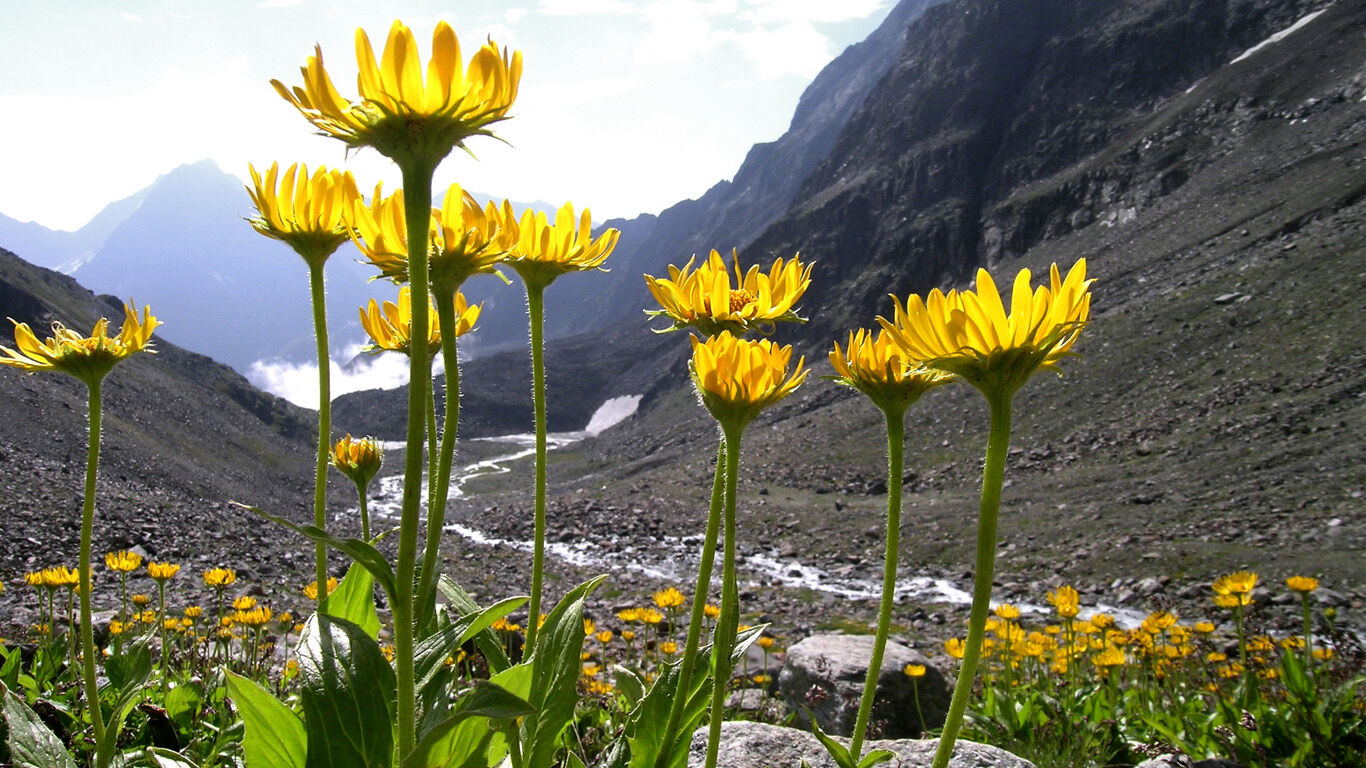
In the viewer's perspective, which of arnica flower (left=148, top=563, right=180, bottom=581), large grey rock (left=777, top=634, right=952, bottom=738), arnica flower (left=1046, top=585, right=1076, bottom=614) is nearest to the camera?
arnica flower (left=148, top=563, right=180, bottom=581)

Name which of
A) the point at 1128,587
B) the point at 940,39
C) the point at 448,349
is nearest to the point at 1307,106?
the point at 1128,587

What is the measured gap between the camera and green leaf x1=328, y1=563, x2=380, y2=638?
86.0 inches

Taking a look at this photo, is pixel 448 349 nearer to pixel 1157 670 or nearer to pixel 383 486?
pixel 1157 670

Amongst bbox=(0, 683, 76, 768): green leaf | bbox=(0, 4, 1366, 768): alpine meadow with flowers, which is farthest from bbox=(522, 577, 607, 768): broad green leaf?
bbox=(0, 683, 76, 768): green leaf

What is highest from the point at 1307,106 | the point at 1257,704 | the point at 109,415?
the point at 1307,106

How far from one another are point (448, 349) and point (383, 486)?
87929 millimetres

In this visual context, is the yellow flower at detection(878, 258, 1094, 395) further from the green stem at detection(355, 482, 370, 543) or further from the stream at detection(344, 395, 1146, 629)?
the stream at detection(344, 395, 1146, 629)

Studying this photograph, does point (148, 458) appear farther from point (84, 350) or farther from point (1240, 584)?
point (1240, 584)

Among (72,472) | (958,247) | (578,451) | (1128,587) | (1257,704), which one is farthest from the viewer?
(578,451)

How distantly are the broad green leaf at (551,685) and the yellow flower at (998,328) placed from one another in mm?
1192

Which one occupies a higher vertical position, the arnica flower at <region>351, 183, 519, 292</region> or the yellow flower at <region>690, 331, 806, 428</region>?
the arnica flower at <region>351, 183, 519, 292</region>

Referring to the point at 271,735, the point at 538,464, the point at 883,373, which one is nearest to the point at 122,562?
the point at 271,735

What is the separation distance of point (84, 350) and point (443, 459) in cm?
199

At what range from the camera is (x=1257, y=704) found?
4.62 metres
